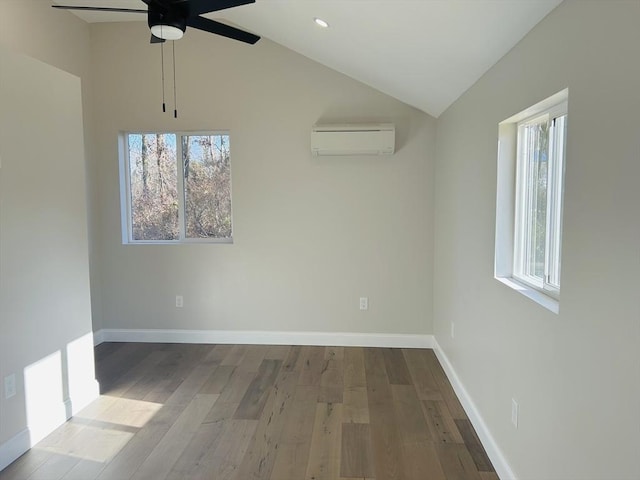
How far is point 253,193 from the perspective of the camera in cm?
398

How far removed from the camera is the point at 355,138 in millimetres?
3689

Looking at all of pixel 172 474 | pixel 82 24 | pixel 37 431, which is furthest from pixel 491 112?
pixel 82 24

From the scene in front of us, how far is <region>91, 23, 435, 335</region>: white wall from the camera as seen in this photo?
12.7ft

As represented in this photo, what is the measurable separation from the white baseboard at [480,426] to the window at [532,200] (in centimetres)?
91

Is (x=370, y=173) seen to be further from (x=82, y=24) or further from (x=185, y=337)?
(x=82, y=24)

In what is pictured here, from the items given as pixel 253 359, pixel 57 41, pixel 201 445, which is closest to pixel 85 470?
pixel 201 445

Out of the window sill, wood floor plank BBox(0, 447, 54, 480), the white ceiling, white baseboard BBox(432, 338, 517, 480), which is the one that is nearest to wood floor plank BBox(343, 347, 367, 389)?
white baseboard BBox(432, 338, 517, 480)

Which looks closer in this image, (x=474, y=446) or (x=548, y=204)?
(x=548, y=204)

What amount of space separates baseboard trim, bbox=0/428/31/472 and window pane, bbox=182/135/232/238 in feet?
7.23

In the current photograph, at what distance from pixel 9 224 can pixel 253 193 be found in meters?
2.07

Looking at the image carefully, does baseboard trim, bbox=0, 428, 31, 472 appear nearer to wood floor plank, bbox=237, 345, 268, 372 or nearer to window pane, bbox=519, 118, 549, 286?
wood floor plank, bbox=237, 345, 268, 372

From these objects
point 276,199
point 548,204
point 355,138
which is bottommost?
point 548,204

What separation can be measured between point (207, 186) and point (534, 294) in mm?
3202

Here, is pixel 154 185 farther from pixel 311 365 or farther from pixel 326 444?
pixel 326 444
